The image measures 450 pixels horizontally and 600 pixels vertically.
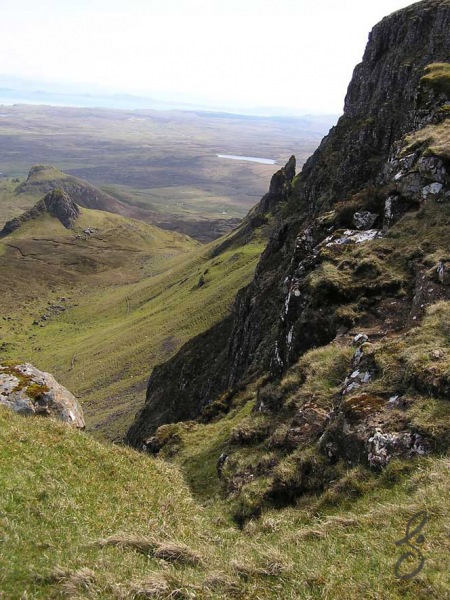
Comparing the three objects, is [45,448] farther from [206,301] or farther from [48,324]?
[48,324]

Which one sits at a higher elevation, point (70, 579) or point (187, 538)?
point (70, 579)

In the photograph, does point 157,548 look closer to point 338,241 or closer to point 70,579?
point 70,579

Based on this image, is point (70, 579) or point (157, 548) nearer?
point (70, 579)

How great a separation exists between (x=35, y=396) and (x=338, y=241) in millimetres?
19896

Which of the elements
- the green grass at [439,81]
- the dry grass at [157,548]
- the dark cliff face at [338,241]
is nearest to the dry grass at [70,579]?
the dry grass at [157,548]

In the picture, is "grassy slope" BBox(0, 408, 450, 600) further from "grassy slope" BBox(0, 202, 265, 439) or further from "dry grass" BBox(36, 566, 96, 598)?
"grassy slope" BBox(0, 202, 265, 439)

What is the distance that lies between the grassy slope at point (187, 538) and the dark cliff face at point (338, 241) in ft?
35.2

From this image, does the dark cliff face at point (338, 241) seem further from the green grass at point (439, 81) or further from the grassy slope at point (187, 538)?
the grassy slope at point (187, 538)

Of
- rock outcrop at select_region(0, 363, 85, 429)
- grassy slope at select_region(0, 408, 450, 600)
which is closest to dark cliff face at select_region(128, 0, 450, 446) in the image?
grassy slope at select_region(0, 408, 450, 600)

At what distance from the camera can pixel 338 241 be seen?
28.2 m

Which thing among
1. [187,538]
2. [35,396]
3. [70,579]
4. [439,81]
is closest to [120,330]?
[35,396]

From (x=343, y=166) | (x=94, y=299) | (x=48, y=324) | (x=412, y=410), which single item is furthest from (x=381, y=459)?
(x=94, y=299)

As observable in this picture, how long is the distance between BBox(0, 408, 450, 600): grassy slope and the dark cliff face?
35.2 feet

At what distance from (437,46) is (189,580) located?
6527 centimetres
